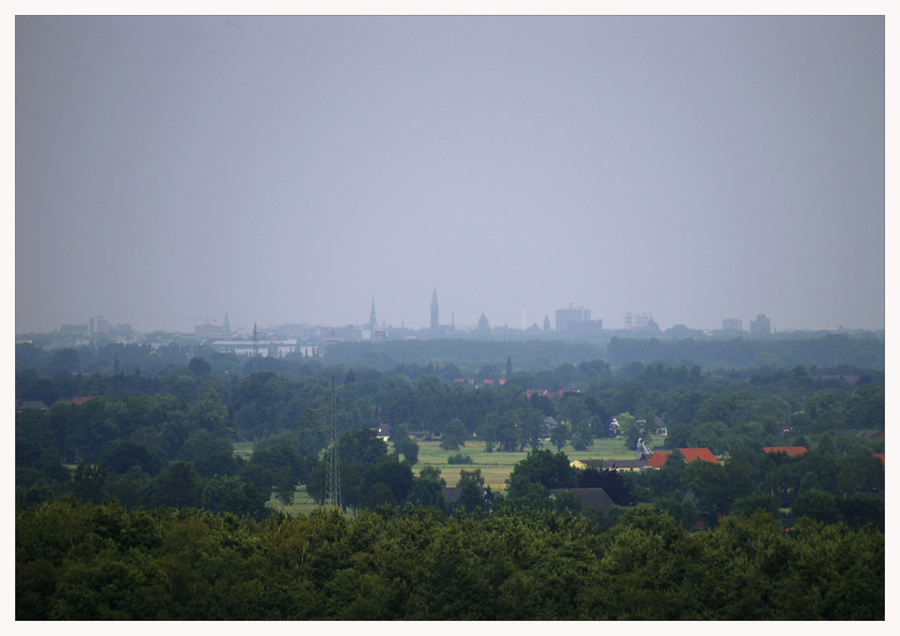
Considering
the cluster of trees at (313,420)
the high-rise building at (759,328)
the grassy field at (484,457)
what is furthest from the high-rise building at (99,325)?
the high-rise building at (759,328)

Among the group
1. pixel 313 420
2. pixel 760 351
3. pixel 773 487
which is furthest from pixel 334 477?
pixel 760 351

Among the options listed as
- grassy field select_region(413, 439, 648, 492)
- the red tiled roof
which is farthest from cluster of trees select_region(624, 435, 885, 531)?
grassy field select_region(413, 439, 648, 492)

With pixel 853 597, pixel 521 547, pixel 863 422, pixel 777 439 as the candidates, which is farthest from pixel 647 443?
pixel 853 597

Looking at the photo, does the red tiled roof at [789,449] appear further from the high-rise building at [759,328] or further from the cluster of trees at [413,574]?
the high-rise building at [759,328]

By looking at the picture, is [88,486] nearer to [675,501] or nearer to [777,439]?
[675,501]

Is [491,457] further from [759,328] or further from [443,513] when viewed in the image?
[759,328]

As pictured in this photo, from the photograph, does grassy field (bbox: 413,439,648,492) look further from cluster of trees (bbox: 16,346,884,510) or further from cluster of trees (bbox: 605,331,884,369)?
cluster of trees (bbox: 605,331,884,369)
